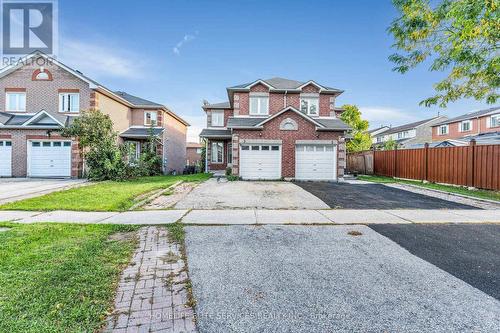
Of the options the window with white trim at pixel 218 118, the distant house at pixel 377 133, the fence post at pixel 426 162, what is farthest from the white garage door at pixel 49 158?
the distant house at pixel 377 133

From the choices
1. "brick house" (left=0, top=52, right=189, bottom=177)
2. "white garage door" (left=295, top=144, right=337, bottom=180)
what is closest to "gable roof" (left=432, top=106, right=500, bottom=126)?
"white garage door" (left=295, top=144, right=337, bottom=180)

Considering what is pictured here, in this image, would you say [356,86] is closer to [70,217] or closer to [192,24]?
[192,24]

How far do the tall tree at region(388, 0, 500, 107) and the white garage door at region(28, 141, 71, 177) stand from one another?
20477 mm

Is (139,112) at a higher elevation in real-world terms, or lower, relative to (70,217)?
higher

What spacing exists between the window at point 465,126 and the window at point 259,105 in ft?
110

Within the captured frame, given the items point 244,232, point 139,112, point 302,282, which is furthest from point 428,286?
point 139,112

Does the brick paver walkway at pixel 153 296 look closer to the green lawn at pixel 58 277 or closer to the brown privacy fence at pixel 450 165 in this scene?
the green lawn at pixel 58 277

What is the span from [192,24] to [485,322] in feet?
57.1

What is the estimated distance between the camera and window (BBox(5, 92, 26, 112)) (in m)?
17.9

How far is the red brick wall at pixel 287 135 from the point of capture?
1650 cm

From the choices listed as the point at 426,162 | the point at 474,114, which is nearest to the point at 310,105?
the point at 426,162

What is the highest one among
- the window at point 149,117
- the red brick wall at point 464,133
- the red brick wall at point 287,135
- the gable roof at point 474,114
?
the gable roof at point 474,114

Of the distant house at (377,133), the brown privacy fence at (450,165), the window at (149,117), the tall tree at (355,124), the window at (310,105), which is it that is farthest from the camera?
the distant house at (377,133)

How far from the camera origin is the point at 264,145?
16.6 m
